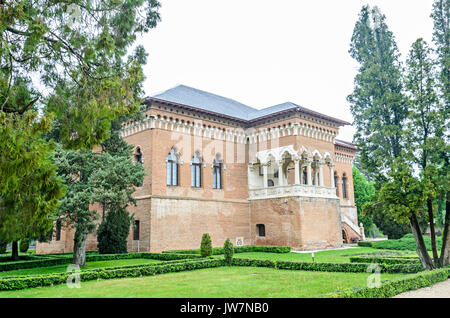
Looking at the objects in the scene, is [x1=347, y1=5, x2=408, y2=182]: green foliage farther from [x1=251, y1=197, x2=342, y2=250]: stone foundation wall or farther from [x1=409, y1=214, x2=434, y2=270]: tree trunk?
[x1=251, y1=197, x2=342, y2=250]: stone foundation wall

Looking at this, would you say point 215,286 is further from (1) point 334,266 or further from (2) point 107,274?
(1) point 334,266

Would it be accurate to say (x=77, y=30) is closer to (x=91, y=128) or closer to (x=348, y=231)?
(x=91, y=128)

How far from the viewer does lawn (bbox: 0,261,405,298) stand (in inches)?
377

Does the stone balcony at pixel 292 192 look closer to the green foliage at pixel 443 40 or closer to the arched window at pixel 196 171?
the arched window at pixel 196 171

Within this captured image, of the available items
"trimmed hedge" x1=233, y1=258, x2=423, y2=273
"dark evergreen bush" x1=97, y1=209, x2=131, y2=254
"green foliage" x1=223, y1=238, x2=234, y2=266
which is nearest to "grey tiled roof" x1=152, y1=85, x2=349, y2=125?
"dark evergreen bush" x1=97, y1=209, x2=131, y2=254

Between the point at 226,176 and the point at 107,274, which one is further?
the point at 226,176

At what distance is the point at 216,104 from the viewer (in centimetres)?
2856

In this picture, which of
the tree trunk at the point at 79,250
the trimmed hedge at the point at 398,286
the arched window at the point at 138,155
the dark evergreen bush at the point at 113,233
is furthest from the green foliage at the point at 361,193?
the tree trunk at the point at 79,250

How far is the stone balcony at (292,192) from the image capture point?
80.9 ft

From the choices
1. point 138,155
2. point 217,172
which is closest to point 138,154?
point 138,155

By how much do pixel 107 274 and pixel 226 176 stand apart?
45.7 feet

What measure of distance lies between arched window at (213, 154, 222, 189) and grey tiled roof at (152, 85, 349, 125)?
3250mm
